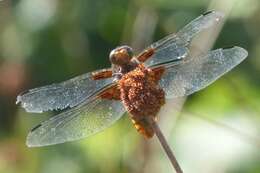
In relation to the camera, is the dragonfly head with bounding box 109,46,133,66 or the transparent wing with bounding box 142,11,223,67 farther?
the transparent wing with bounding box 142,11,223,67

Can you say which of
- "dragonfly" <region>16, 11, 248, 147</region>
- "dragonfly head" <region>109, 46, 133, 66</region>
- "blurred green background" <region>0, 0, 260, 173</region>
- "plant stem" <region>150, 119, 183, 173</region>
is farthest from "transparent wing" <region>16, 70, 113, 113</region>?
"blurred green background" <region>0, 0, 260, 173</region>

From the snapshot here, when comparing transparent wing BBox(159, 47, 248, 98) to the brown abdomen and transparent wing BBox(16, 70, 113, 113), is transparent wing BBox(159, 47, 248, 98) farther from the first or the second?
transparent wing BBox(16, 70, 113, 113)

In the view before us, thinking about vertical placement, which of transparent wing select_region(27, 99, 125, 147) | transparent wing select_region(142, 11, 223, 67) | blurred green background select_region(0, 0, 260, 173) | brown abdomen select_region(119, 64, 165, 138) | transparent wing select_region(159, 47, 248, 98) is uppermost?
blurred green background select_region(0, 0, 260, 173)

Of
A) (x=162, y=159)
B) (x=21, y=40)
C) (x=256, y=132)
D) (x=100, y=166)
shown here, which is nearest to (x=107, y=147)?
(x=100, y=166)

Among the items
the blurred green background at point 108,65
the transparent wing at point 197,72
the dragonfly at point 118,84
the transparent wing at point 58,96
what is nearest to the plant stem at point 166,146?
the dragonfly at point 118,84

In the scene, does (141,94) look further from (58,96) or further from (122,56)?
(58,96)

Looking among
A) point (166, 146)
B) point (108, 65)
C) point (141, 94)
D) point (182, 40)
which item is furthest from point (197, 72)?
point (108, 65)

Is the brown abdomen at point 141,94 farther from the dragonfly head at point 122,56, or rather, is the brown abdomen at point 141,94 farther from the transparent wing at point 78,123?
the transparent wing at point 78,123

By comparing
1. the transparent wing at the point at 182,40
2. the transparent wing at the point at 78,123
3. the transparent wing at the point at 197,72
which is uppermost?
the transparent wing at the point at 182,40
